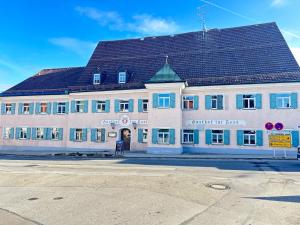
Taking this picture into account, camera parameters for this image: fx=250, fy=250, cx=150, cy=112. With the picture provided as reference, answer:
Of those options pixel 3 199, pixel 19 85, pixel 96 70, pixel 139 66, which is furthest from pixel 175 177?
pixel 19 85

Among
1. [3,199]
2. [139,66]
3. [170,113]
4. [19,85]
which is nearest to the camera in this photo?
[3,199]

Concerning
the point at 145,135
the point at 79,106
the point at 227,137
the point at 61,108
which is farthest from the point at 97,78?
the point at 227,137

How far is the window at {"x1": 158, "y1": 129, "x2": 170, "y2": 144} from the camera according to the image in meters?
23.8

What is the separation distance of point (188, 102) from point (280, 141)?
8743 mm

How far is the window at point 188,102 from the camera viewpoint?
24.6 meters

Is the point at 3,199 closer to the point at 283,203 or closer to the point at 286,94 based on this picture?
the point at 283,203

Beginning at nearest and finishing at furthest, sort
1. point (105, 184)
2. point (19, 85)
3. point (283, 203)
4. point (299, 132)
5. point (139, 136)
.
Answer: point (283, 203) < point (105, 184) < point (299, 132) < point (139, 136) < point (19, 85)

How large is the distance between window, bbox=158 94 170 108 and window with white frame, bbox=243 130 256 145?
24.8ft

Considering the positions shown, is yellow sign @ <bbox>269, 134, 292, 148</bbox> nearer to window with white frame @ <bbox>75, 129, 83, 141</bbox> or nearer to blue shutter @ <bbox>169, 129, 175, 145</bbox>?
blue shutter @ <bbox>169, 129, 175, 145</bbox>

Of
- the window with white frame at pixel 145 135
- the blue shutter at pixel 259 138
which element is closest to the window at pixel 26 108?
the window with white frame at pixel 145 135

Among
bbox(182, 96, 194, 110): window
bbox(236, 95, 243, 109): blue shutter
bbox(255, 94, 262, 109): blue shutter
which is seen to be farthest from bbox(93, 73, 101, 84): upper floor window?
bbox(255, 94, 262, 109): blue shutter

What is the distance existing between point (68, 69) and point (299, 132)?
27976mm

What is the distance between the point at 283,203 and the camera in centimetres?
763

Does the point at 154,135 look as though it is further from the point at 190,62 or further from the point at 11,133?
the point at 11,133
